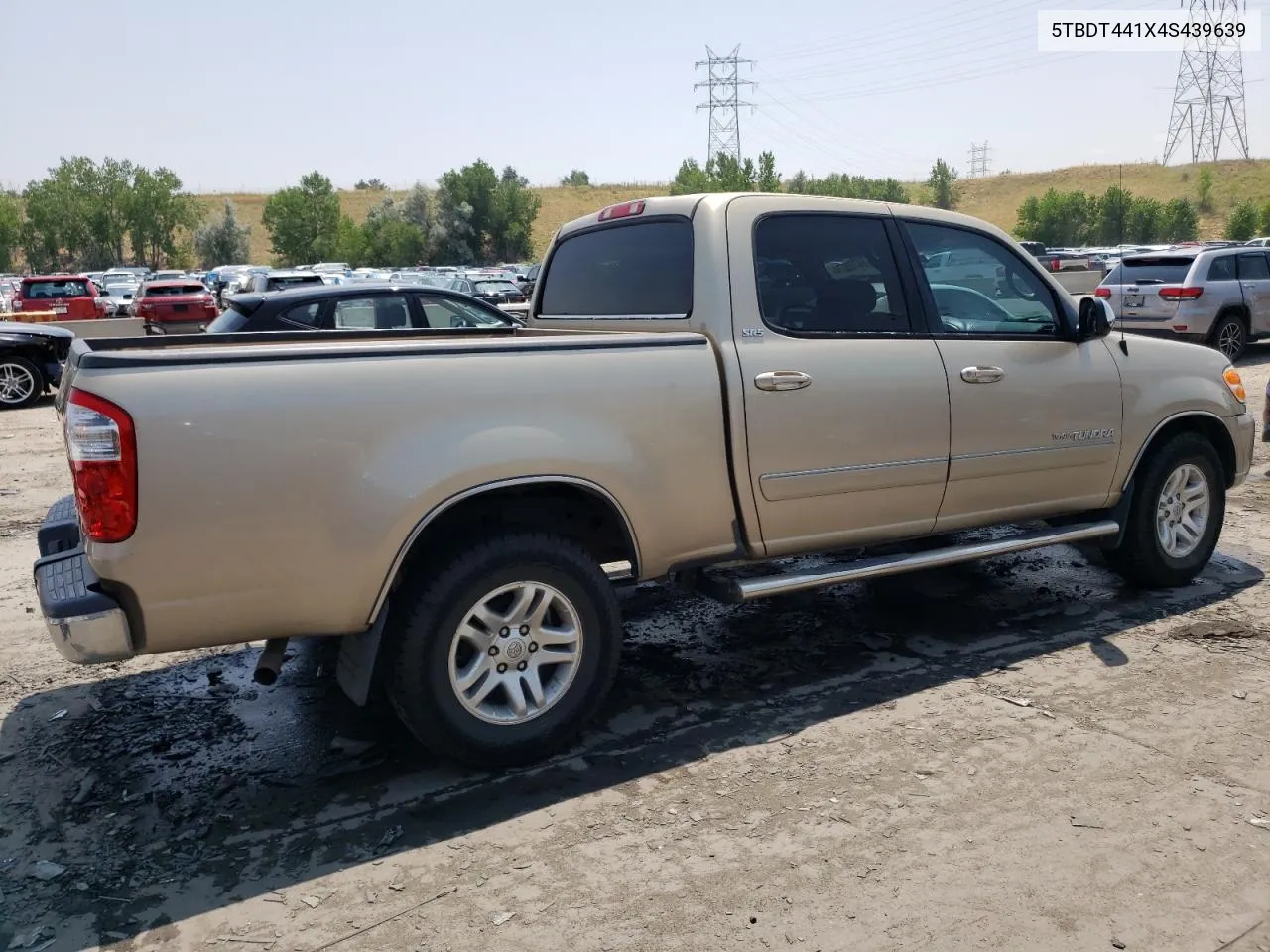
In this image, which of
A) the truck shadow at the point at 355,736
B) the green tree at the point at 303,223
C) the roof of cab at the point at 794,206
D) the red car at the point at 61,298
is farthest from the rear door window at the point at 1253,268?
the green tree at the point at 303,223

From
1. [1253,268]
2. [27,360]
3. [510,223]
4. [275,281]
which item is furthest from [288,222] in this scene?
[1253,268]

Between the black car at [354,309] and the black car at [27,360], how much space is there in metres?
5.33

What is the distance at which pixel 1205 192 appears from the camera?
269 feet

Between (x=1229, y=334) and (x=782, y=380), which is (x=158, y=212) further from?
(x=782, y=380)

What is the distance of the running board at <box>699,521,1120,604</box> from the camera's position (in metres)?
4.30

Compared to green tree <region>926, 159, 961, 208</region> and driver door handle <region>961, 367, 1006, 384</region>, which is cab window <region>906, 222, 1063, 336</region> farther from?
green tree <region>926, 159, 961, 208</region>

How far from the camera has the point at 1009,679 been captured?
4.61 m

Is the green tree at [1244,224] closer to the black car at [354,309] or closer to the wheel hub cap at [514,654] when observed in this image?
the black car at [354,309]

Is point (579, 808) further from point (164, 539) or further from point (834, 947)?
point (164, 539)

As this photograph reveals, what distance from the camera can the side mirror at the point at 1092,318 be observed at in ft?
17.0

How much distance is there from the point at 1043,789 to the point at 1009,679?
1.03 m

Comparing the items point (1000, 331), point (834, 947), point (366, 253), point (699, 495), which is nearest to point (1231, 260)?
point (1000, 331)

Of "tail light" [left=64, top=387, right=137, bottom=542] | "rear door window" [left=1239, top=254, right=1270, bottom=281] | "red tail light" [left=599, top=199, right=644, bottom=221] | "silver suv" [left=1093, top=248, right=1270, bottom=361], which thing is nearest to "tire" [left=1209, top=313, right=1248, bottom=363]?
"silver suv" [left=1093, top=248, right=1270, bottom=361]

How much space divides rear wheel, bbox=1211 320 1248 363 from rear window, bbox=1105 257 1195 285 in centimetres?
95
